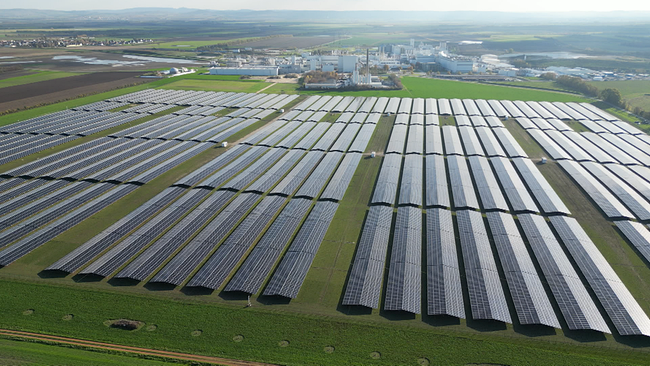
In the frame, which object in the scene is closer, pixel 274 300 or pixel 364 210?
pixel 274 300

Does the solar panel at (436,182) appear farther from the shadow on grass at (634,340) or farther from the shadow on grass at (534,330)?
the shadow on grass at (634,340)

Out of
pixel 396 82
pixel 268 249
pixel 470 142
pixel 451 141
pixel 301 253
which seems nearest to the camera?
pixel 301 253

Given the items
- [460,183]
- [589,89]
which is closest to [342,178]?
[460,183]

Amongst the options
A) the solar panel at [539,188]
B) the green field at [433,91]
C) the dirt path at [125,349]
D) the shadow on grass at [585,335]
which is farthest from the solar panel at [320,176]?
the green field at [433,91]

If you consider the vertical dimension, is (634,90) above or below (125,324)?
above

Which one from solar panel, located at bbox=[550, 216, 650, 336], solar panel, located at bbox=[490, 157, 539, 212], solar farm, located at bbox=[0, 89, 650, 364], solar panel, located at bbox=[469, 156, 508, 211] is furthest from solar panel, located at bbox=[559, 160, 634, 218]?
solar panel, located at bbox=[469, 156, 508, 211]

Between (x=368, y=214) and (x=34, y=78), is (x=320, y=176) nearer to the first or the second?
(x=368, y=214)

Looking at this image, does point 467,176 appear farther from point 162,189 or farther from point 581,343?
point 162,189

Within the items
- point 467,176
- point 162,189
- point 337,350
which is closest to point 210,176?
point 162,189
